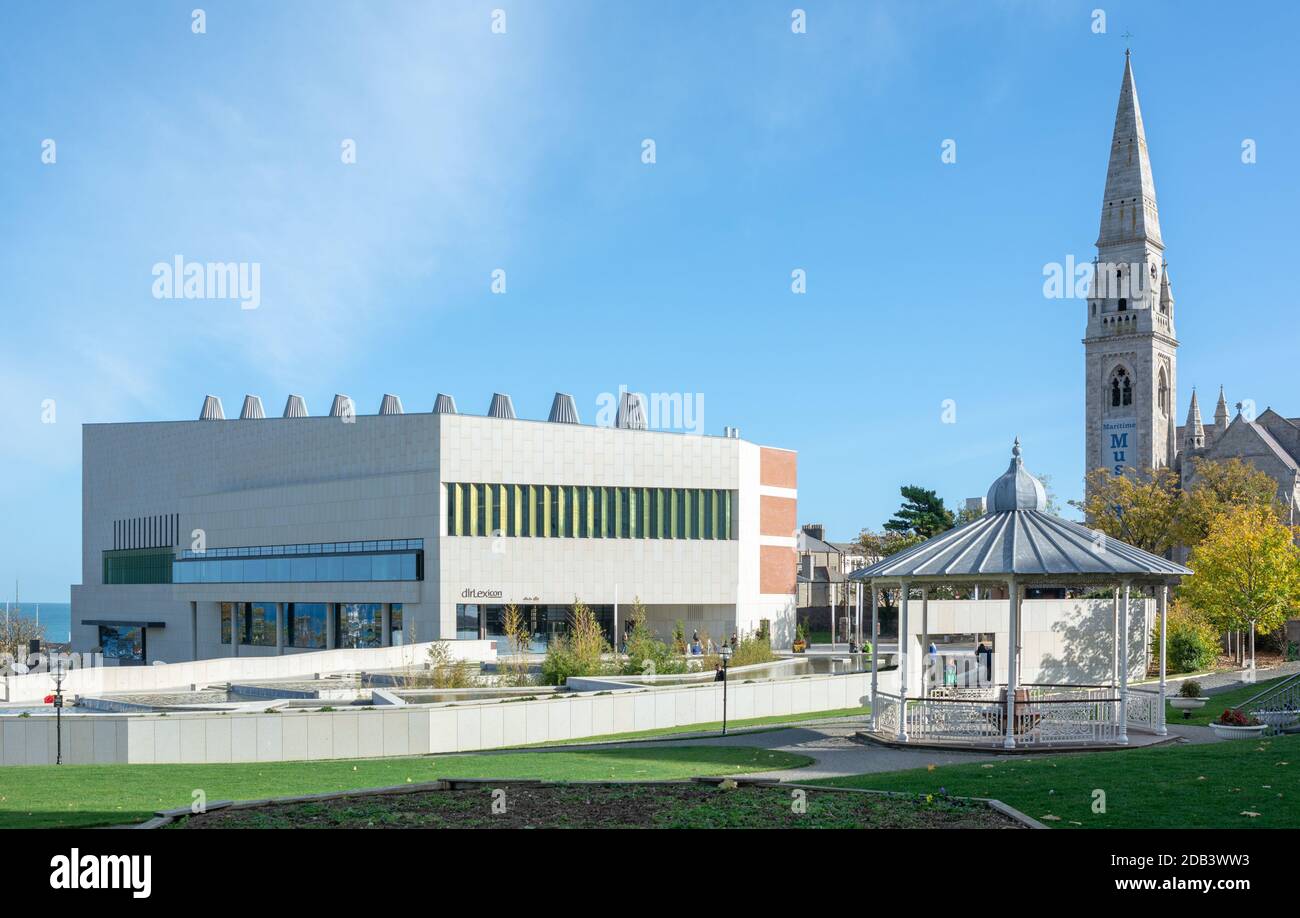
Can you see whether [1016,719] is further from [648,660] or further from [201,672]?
[201,672]

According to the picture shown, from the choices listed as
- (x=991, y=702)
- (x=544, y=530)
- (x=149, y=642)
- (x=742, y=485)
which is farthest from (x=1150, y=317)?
(x=991, y=702)

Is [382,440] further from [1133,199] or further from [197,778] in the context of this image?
[1133,199]

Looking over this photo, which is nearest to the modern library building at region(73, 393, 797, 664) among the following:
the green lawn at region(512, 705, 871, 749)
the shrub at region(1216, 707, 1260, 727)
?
the green lawn at region(512, 705, 871, 749)

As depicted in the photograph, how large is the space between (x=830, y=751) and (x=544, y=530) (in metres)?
48.0

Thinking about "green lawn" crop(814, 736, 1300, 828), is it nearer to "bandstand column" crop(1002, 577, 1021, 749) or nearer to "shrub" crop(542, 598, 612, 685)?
"bandstand column" crop(1002, 577, 1021, 749)

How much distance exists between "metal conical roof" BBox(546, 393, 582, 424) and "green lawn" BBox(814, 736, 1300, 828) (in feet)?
188

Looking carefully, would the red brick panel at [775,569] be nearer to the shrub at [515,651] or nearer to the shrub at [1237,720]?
the shrub at [515,651]

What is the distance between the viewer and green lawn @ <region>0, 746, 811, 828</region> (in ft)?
51.7

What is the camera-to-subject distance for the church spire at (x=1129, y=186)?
408ft

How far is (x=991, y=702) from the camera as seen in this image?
76.2 ft

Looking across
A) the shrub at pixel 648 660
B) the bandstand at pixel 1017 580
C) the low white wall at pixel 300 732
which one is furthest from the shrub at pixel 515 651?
the bandstand at pixel 1017 580
